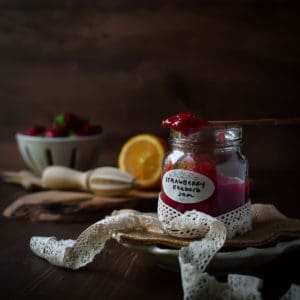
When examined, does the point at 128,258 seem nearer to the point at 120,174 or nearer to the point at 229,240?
the point at 229,240

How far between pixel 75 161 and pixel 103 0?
0.43m

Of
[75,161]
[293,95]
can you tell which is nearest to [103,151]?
[75,161]

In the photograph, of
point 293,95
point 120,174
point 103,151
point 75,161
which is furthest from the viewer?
point 103,151

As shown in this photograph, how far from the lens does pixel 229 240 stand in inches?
26.8

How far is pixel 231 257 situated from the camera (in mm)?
652

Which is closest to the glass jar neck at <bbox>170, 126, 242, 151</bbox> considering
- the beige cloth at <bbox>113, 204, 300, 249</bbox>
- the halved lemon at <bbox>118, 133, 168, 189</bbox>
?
the beige cloth at <bbox>113, 204, 300, 249</bbox>

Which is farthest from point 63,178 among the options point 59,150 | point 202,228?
point 202,228

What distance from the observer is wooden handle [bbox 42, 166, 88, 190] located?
117 cm

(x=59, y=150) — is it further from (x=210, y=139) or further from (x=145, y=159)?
(x=210, y=139)

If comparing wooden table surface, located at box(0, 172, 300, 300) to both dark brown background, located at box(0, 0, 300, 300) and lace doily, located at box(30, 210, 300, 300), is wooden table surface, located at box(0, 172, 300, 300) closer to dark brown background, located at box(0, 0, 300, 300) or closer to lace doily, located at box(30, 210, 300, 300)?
lace doily, located at box(30, 210, 300, 300)

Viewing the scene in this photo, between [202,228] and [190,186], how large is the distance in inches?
2.0

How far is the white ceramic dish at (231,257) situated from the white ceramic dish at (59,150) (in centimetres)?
59

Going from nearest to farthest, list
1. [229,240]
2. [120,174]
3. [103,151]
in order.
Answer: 1. [229,240]
2. [120,174]
3. [103,151]

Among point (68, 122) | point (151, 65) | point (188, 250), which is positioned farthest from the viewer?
point (151, 65)
